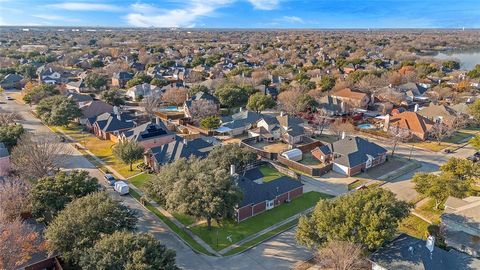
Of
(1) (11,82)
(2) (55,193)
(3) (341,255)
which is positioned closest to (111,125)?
(2) (55,193)

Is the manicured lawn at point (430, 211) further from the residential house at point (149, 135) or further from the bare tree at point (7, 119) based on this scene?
the bare tree at point (7, 119)

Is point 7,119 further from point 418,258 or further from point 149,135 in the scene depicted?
point 418,258

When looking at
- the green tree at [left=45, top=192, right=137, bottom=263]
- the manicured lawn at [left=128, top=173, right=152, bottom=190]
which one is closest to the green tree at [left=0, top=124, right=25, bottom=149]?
the manicured lawn at [left=128, top=173, right=152, bottom=190]

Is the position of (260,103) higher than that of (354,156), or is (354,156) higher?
(260,103)

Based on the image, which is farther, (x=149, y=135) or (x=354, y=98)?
(x=354, y=98)

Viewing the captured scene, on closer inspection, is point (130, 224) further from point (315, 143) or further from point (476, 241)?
point (315, 143)

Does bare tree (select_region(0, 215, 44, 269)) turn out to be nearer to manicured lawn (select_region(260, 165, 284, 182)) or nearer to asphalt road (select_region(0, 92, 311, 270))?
asphalt road (select_region(0, 92, 311, 270))

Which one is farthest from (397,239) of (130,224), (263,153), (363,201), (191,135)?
(191,135)
